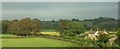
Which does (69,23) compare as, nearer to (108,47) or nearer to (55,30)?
(55,30)

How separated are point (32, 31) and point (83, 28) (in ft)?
21.4

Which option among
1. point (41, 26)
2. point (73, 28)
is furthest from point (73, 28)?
point (41, 26)

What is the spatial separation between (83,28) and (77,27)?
535 mm

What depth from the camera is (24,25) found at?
30359mm

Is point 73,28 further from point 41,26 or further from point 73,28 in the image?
point 41,26

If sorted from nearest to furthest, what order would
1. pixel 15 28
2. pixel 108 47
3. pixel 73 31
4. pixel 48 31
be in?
pixel 108 47, pixel 73 31, pixel 48 31, pixel 15 28

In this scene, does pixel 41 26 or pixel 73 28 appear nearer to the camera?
pixel 73 28

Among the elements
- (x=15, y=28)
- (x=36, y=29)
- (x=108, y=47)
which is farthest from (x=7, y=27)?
(x=108, y=47)

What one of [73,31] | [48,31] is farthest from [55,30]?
[73,31]

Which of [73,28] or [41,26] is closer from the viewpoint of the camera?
[73,28]

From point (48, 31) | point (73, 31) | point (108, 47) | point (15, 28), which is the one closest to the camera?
point (108, 47)

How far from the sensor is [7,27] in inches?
1109

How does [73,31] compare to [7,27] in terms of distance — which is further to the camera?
[7,27]

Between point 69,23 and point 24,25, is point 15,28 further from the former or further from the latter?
point 69,23
